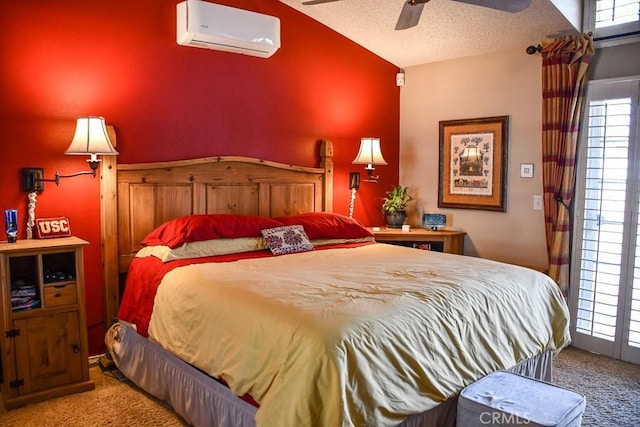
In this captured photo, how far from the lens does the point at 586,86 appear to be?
3.80m

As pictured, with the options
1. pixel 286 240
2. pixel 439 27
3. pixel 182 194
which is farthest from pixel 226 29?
pixel 439 27

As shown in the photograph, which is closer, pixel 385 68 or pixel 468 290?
pixel 468 290

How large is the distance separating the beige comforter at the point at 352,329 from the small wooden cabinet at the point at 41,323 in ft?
1.89

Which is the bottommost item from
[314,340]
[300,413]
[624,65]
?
[300,413]

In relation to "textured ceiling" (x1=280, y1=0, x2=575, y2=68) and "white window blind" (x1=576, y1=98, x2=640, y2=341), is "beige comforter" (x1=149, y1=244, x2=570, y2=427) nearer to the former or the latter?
"white window blind" (x1=576, y1=98, x2=640, y2=341)

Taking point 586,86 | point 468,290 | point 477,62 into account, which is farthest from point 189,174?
point 586,86

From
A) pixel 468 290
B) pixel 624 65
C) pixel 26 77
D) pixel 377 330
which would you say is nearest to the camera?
pixel 377 330

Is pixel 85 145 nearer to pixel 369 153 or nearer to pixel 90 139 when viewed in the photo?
pixel 90 139

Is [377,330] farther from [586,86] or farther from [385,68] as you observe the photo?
[385,68]

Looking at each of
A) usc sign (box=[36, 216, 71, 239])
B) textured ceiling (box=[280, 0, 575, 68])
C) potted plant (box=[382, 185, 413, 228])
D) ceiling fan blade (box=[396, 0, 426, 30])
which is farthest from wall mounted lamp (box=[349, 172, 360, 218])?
usc sign (box=[36, 216, 71, 239])

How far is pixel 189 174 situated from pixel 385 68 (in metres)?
2.41

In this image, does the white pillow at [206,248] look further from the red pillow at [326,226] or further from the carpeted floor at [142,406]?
the carpeted floor at [142,406]

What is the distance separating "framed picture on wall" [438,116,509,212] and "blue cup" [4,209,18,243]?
356 centimetres

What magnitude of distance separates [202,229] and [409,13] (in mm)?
1844
